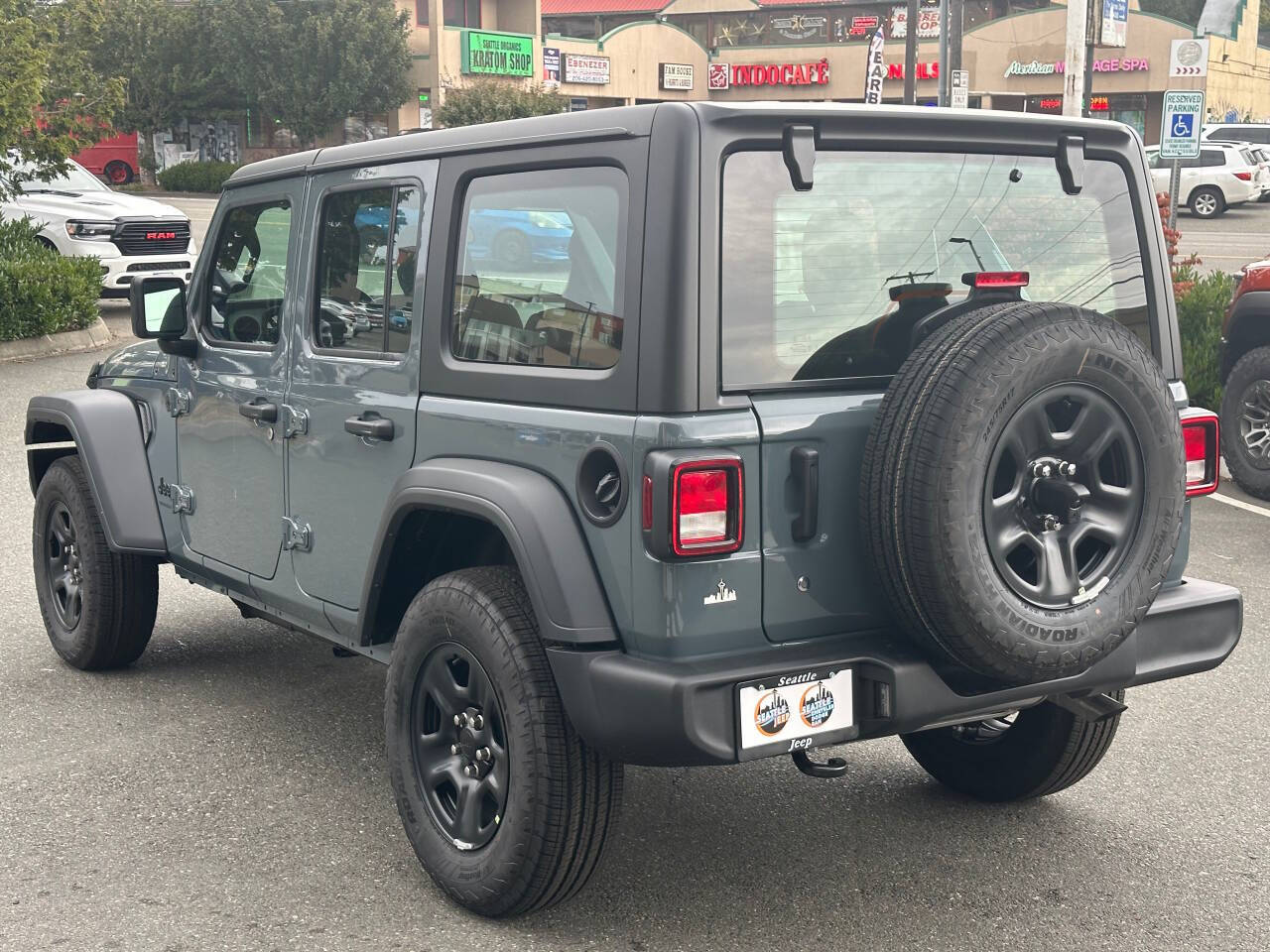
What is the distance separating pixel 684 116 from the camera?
3322 mm

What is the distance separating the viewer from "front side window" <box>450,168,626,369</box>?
3.49 meters

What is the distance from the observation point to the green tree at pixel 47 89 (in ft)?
49.2

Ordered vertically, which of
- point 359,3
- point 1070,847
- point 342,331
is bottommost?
point 1070,847

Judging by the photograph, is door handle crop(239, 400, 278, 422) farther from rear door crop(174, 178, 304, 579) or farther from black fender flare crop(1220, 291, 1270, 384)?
black fender flare crop(1220, 291, 1270, 384)

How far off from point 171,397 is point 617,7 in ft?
222

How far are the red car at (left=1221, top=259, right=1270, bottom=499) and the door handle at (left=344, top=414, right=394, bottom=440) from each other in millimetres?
6618

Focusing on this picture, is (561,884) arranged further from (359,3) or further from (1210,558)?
(359,3)

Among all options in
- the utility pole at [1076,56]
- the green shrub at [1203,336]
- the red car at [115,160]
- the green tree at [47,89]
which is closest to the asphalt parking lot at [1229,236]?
the utility pole at [1076,56]

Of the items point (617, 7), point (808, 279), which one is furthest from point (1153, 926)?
point (617, 7)

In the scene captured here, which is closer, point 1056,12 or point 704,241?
point 704,241

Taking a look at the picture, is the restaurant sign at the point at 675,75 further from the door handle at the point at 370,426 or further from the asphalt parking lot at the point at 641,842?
the door handle at the point at 370,426

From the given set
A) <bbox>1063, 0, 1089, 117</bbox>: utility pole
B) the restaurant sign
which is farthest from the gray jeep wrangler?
the restaurant sign

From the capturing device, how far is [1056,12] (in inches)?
2194

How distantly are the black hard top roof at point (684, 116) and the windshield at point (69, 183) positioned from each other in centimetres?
1454
